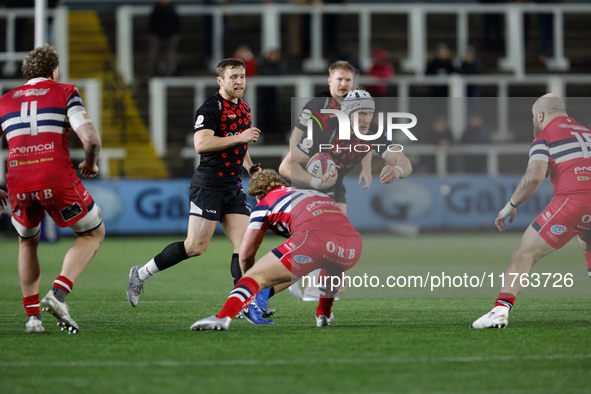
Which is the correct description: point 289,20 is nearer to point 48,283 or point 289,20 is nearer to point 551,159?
point 48,283

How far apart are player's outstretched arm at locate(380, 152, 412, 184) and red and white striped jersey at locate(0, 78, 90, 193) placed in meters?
2.50

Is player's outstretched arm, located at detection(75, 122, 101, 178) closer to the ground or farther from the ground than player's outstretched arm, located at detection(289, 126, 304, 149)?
closer to the ground

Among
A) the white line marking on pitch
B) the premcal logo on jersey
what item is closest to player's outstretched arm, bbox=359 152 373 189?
the premcal logo on jersey

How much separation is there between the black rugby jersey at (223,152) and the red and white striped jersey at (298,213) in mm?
901

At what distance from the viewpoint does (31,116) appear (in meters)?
5.64

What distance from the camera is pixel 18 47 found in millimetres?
19484

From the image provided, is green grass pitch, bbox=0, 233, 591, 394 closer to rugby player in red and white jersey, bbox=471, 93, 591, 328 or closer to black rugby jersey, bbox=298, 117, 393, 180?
rugby player in red and white jersey, bbox=471, 93, 591, 328

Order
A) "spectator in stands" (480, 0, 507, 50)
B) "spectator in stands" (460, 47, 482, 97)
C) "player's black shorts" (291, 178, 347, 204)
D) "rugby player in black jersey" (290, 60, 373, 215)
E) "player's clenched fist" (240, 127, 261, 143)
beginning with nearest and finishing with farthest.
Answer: "player's clenched fist" (240, 127, 261, 143)
"rugby player in black jersey" (290, 60, 373, 215)
"player's black shorts" (291, 178, 347, 204)
"spectator in stands" (460, 47, 482, 97)
"spectator in stands" (480, 0, 507, 50)

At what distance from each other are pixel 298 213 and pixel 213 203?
3.85 ft

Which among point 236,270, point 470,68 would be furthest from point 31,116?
point 470,68

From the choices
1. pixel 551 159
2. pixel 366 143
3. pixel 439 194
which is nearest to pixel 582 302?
pixel 551 159

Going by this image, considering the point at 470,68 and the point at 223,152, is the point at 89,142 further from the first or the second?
the point at 470,68

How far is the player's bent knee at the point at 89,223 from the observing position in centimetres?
578

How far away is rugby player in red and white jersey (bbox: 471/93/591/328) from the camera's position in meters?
5.89
